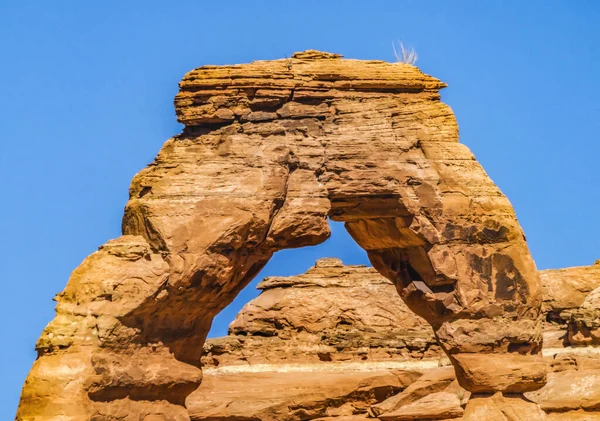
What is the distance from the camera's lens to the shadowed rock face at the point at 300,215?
20.9 metres

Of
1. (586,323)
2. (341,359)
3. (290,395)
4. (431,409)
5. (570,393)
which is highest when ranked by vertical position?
(341,359)

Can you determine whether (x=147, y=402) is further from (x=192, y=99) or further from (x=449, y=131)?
(x=449, y=131)

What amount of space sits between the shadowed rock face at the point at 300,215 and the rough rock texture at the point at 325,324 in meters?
11.1

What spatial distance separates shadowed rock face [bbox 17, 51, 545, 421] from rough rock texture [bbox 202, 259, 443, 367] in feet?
36.6

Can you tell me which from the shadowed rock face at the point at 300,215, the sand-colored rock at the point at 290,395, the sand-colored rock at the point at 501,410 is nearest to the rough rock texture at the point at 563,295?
the sand-colored rock at the point at 290,395

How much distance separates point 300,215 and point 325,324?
1394cm

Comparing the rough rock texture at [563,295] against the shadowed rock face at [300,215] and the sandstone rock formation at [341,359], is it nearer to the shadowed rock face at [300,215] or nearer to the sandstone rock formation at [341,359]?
the sandstone rock formation at [341,359]

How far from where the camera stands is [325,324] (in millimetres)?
35438

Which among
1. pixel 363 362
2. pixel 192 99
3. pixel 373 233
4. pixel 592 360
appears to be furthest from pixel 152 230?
pixel 363 362

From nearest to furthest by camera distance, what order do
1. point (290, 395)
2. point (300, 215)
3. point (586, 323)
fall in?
point (300, 215) < point (586, 323) < point (290, 395)

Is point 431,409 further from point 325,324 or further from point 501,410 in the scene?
point 325,324

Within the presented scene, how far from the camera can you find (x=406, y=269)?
23.2 metres

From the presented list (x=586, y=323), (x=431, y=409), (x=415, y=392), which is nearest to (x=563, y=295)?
(x=586, y=323)

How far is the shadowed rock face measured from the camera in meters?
20.9
